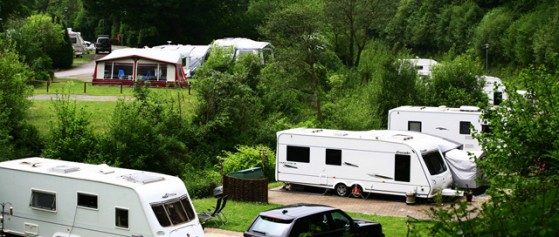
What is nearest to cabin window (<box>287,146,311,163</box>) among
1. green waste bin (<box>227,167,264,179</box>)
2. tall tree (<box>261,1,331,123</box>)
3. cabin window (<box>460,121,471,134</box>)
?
green waste bin (<box>227,167,264,179</box>)

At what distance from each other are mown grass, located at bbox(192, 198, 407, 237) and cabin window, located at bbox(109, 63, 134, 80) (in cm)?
1996

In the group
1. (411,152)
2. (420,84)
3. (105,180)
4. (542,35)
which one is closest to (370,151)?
(411,152)

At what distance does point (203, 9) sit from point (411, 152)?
Result: 40.5 m

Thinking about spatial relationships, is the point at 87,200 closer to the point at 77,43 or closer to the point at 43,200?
the point at 43,200

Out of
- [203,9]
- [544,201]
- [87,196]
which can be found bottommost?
[87,196]

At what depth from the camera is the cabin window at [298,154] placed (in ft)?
80.6

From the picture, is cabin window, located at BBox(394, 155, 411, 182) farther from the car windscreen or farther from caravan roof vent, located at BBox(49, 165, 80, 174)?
caravan roof vent, located at BBox(49, 165, 80, 174)

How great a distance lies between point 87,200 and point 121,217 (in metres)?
1.03

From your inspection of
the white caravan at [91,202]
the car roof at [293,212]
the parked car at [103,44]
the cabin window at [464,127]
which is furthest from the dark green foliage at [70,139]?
the parked car at [103,44]

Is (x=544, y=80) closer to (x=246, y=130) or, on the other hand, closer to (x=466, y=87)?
(x=246, y=130)

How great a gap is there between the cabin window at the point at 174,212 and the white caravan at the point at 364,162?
8.10m

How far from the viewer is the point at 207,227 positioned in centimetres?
1909

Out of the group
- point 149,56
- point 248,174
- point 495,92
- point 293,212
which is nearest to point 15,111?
point 248,174

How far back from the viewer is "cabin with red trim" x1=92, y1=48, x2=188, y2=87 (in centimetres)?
4141
